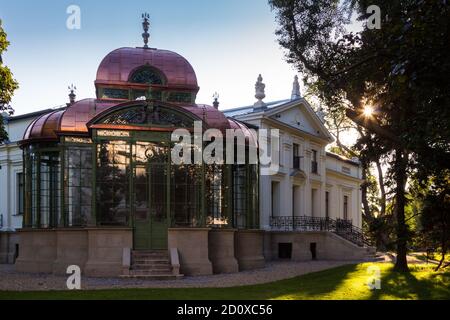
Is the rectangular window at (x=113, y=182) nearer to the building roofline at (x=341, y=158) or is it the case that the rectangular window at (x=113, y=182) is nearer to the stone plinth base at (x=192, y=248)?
the stone plinth base at (x=192, y=248)

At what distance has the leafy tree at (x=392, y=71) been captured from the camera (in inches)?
394

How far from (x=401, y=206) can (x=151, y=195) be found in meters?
8.67

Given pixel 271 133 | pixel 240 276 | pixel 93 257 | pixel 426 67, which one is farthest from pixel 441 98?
pixel 271 133

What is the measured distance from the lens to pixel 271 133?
32.5 metres

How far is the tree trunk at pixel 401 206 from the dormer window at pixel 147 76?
9.58m

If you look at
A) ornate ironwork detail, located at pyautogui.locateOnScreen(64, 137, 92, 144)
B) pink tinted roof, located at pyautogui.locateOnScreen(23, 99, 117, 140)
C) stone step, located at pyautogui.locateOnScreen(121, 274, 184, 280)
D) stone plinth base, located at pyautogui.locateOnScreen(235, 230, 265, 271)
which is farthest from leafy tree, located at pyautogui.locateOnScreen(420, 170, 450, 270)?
pink tinted roof, located at pyautogui.locateOnScreen(23, 99, 117, 140)

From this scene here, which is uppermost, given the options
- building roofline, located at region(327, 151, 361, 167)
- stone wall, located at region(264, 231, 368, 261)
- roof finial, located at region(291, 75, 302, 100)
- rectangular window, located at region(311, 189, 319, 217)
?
roof finial, located at region(291, 75, 302, 100)

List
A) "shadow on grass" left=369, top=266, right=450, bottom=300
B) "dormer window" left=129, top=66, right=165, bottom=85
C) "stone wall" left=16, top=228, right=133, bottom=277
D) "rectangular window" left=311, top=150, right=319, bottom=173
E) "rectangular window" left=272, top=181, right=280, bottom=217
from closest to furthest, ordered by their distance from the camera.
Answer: "shadow on grass" left=369, top=266, right=450, bottom=300, "stone wall" left=16, top=228, right=133, bottom=277, "dormer window" left=129, top=66, right=165, bottom=85, "rectangular window" left=272, top=181, right=280, bottom=217, "rectangular window" left=311, top=150, right=319, bottom=173

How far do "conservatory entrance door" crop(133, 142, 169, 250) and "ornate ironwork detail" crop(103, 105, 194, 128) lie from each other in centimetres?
83

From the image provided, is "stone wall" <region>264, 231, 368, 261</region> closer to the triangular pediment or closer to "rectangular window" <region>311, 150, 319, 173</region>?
"rectangular window" <region>311, 150, 319, 173</region>

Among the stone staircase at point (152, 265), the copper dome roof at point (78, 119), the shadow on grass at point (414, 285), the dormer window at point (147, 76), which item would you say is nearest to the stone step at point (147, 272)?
the stone staircase at point (152, 265)

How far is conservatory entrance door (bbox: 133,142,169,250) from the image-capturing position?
67.2 feet
